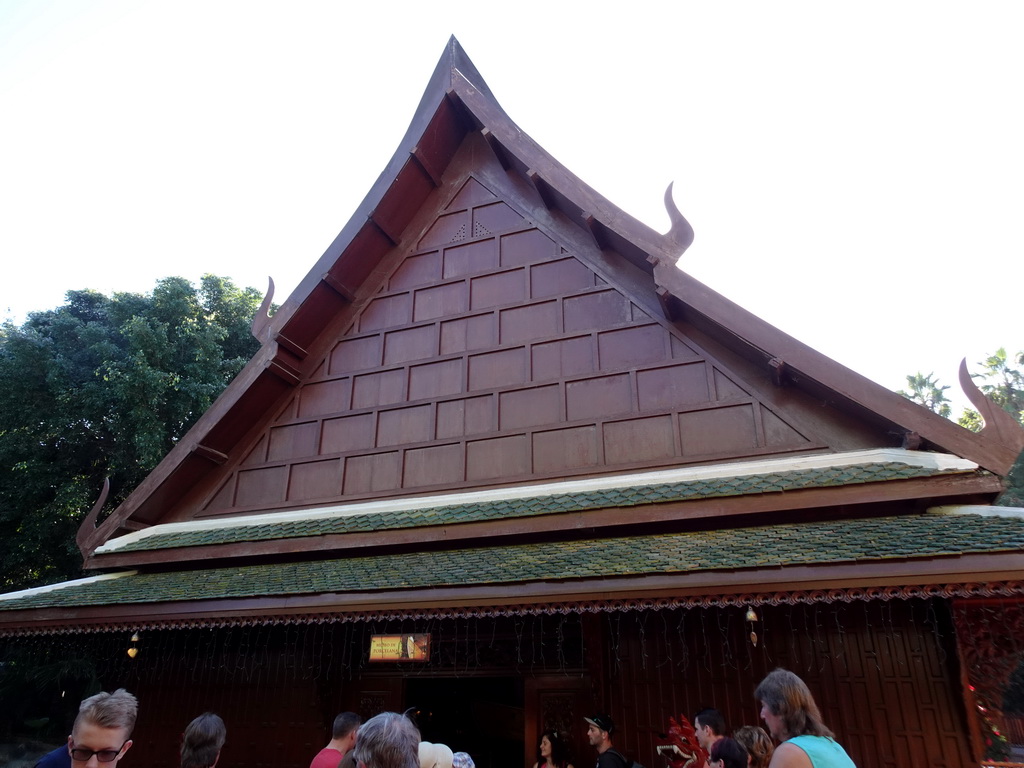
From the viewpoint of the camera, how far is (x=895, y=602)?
5.86m

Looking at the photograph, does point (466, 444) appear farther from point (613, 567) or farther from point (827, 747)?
point (827, 747)

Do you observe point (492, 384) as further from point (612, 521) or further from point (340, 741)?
point (340, 741)

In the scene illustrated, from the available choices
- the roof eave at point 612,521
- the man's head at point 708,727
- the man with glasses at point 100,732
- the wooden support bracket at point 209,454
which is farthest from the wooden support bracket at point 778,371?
the wooden support bracket at point 209,454

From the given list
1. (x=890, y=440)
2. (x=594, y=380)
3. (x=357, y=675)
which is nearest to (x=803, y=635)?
(x=890, y=440)

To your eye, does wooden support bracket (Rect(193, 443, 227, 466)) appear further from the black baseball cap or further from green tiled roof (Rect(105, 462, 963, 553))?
the black baseball cap

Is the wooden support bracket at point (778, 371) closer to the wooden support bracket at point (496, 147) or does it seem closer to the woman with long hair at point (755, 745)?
the woman with long hair at point (755, 745)

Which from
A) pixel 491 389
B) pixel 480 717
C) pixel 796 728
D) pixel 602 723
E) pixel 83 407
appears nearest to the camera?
pixel 796 728

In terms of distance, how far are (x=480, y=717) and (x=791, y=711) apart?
9.03 m

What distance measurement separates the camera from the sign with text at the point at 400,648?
22.0 feet

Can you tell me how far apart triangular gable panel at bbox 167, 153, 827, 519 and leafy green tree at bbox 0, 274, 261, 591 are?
891cm

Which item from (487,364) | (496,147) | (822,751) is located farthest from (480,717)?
(822,751)

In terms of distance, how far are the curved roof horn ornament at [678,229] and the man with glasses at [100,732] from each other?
6040 mm

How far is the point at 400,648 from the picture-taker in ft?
22.2

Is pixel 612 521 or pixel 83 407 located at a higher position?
pixel 83 407
